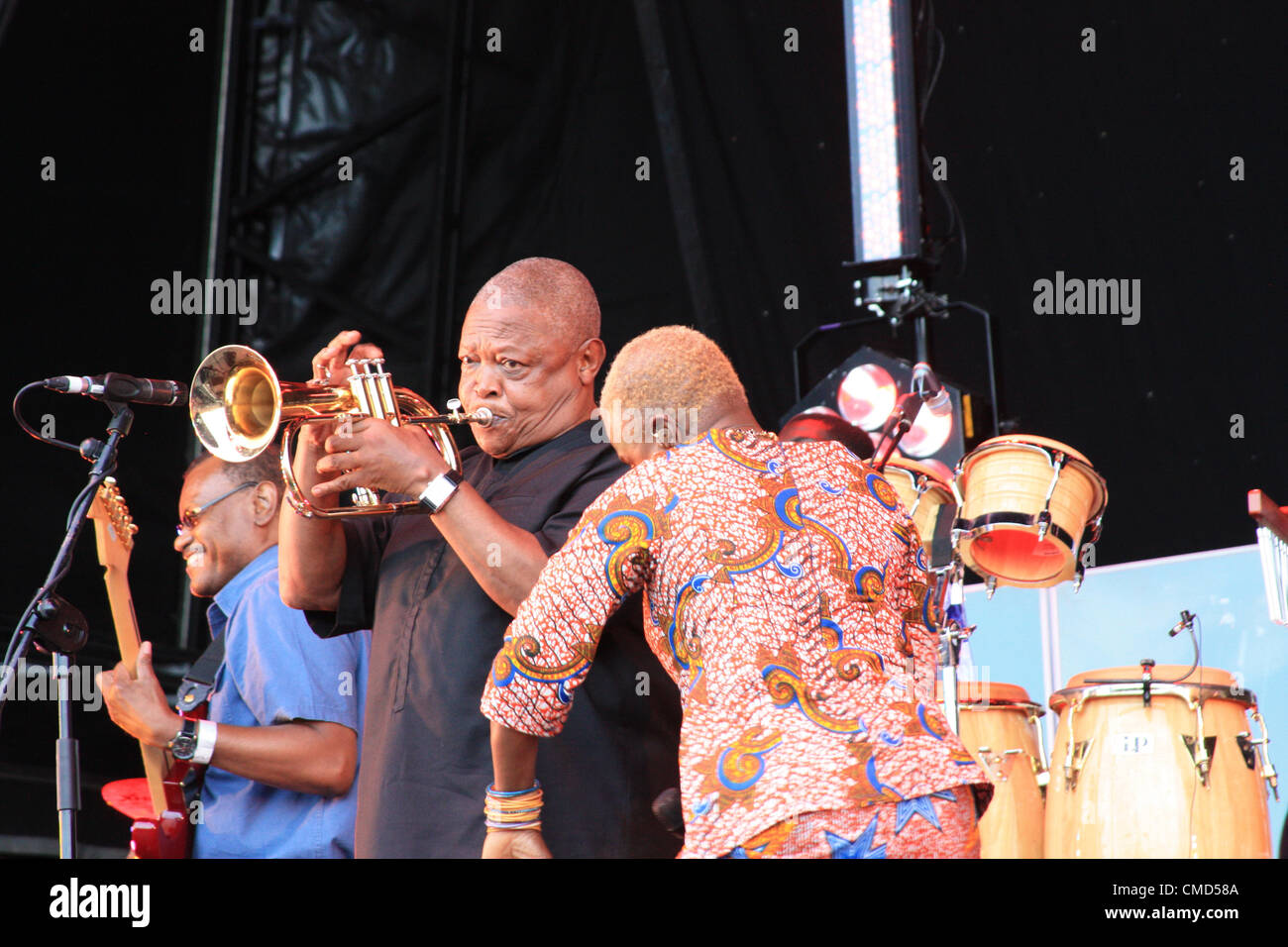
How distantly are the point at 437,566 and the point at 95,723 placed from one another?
3.09 m

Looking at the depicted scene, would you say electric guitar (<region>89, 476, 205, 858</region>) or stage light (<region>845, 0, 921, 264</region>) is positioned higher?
stage light (<region>845, 0, 921, 264</region>)

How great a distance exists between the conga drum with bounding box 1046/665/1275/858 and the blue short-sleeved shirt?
83.6 inches

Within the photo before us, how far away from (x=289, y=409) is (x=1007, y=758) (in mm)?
2748

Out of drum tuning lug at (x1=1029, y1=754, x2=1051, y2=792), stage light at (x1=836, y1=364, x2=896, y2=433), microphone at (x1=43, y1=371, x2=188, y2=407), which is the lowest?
drum tuning lug at (x1=1029, y1=754, x2=1051, y2=792)

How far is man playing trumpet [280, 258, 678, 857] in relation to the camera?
263 centimetres

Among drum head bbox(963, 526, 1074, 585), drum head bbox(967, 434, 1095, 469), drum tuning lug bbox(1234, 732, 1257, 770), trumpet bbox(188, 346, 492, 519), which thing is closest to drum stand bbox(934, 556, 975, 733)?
drum head bbox(963, 526, 1074, 585)

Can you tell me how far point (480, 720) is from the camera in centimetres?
271

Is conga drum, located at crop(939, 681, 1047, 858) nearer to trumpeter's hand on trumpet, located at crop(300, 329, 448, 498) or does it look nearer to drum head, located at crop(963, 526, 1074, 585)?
drum head, located at crop(963, 526, 1074, 585)

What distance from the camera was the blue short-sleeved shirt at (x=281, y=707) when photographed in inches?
133

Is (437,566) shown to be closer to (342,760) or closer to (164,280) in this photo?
(342,760)

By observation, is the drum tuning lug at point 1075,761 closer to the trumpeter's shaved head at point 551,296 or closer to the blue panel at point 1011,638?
the blue panel at point 1011,638

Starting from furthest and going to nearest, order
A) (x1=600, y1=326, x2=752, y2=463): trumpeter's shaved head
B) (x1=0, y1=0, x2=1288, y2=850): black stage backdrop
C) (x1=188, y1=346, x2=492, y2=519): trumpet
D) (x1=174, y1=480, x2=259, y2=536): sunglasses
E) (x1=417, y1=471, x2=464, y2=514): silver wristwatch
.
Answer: (x1=0, y1=0, x2=1288, y2=850): black stage backdrop, (x1=174, y1=480, x2=259, y2=536): sunglasses, (x1=188, y1=346, x2=492, y2=519): trumpet, (x1=417, y1=471, x2=464, y2=514): silver wristwatch, (x1=600, y1=326, x2=752, y2=463): trumpeter's shaved head

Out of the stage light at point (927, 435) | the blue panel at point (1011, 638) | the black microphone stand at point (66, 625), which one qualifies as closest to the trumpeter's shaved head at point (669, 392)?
the black microphone stand at point (66, 625)
